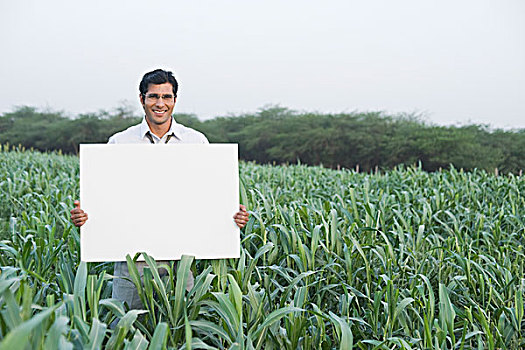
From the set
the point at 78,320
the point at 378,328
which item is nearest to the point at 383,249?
the point at 378,328

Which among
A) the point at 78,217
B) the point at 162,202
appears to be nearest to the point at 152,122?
the point at 162,202

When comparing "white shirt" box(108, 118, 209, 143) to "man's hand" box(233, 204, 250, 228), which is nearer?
"man's hand" box(233, 204, 250, 228)

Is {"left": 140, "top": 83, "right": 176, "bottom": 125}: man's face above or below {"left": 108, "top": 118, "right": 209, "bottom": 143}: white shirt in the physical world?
above

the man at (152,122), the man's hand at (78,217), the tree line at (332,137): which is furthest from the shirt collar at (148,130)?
the tree line at (332,137)

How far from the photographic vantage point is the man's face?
1.75 metres

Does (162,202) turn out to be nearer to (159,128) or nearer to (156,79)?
(159,128)

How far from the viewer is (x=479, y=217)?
3506 millimetres

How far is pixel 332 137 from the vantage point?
17078 mm

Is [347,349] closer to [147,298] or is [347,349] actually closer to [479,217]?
[147,298]

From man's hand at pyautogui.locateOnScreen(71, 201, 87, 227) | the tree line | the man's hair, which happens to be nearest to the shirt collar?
the man's hair

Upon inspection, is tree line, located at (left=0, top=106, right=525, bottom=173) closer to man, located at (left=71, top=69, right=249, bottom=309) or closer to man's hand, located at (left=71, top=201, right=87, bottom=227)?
man, located at (left=71, top=69, right=249, bottom=309)

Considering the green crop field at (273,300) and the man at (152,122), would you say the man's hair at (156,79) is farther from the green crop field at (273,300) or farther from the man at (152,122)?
the green crop field at (273,300)

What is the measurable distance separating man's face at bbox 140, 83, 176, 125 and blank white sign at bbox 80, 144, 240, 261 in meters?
0.23

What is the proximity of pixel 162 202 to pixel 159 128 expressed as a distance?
1.20 ft
